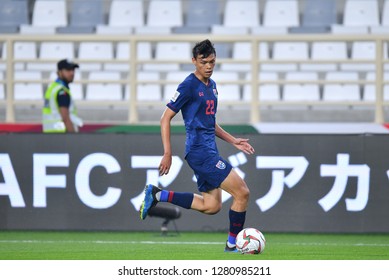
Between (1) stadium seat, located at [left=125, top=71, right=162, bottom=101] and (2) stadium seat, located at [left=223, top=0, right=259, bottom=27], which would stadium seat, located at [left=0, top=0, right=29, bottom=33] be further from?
(2) stadium seat, located at [left=223, top=0, right=259, bottom=27]

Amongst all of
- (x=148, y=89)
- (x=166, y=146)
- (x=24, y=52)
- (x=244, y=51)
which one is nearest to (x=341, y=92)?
(x=244, y=51)

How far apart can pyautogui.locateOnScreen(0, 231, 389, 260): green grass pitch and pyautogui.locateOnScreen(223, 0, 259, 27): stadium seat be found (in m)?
9.14

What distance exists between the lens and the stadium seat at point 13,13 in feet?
71.3

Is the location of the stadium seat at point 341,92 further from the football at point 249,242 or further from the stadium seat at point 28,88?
the football at point 249,242

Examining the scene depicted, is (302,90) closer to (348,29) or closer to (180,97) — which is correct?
(348,29)

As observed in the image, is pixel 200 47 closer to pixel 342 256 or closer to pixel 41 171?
pixel 342 256

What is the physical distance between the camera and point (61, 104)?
1360 centimetres

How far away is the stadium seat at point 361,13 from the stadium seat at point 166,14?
3.64 meters

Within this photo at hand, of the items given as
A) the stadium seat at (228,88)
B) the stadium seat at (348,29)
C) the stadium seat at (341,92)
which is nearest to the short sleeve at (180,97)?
the stadium seat at (228,88)

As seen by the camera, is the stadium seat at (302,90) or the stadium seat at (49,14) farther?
the stadium seat at (49,14)

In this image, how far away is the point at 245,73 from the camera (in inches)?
781

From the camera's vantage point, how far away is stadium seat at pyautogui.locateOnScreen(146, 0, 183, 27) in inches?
858

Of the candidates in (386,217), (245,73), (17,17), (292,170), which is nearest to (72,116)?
(292,170)

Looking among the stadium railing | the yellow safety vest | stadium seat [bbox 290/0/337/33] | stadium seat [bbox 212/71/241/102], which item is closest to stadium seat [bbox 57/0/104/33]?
stadium seat [bbox 212/71/241/102]
